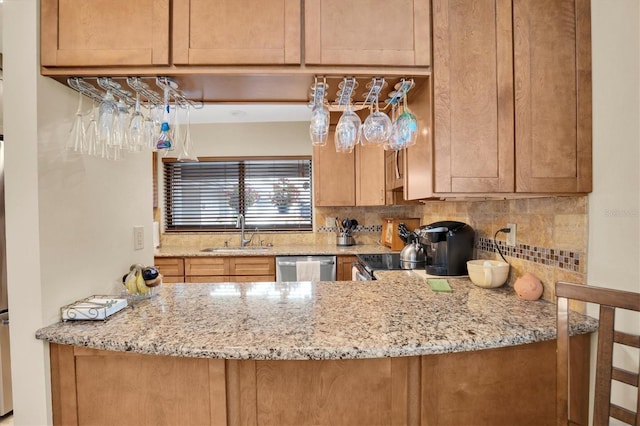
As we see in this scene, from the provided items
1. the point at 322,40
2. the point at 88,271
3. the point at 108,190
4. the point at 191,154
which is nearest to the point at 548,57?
the point at 322,40

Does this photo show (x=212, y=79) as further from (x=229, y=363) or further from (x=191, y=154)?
(x=229, y=363)

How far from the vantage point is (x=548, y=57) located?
128 centimetres

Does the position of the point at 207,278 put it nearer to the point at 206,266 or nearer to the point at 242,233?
the point at 206,266

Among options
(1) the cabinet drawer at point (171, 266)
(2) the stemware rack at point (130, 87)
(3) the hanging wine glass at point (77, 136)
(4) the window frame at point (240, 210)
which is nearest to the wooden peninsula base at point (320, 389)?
(3) the hanging wine glass at point (77, 136)

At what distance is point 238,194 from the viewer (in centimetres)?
407

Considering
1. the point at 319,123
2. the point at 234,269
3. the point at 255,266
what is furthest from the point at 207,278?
the point at 319,123

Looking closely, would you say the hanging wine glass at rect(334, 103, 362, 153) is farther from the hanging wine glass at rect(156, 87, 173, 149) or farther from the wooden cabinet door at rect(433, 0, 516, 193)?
the hanging wine glass at rect(156, 87, 173, 149)

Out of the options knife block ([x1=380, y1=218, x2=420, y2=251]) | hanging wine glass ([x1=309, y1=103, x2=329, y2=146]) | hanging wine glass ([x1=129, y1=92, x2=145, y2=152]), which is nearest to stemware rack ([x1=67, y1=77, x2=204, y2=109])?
hanging wine glass ([x1=129, y1=92, x2=145, y2=152])

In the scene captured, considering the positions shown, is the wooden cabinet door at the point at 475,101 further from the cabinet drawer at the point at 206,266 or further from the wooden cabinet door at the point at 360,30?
the cabinet drawer at the point at 206,266

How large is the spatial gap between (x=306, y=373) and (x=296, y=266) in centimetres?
224

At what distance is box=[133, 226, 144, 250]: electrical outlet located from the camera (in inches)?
65.4

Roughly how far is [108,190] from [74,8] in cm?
73

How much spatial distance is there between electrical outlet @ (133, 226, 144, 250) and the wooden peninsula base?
64 centimetres

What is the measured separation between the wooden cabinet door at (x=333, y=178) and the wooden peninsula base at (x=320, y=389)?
262 centimetres
